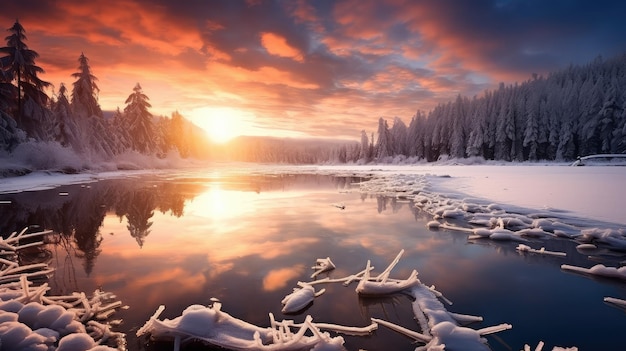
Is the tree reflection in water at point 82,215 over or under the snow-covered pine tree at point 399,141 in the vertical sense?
under

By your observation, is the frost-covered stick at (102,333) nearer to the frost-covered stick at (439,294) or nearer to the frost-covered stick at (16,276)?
the frost-covered stick at (16,276)

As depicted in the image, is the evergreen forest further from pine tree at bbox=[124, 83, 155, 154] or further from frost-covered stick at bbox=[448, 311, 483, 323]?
frost-covered stick at bbox=[448, 311, 483, 323]

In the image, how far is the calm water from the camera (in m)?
3.28

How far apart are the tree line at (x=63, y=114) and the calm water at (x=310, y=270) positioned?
23.4 metres

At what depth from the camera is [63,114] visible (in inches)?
1206

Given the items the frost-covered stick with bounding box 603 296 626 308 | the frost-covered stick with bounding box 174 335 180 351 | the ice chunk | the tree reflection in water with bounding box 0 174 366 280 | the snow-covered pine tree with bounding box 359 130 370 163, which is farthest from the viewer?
the snow-covered pine tree with bounding box 359 130 370 163

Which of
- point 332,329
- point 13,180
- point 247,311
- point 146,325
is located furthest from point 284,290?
point 13,180

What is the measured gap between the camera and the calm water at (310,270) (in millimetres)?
3277

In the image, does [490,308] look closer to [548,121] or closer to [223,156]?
[548,121]

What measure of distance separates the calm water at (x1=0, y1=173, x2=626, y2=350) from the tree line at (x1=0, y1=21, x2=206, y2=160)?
920 inches

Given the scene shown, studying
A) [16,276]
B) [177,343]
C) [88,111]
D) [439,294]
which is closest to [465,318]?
[439,294]

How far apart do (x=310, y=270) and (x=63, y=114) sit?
38792mm

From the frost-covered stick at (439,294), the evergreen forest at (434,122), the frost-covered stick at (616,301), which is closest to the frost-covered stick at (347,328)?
the frost-covered stick at (439,294)

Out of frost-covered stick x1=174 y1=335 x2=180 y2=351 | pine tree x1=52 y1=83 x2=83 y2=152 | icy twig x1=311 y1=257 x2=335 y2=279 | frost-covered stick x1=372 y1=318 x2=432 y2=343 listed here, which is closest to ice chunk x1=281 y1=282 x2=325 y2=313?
icy twig x1=311 y1=257 x2=335 y2=279
